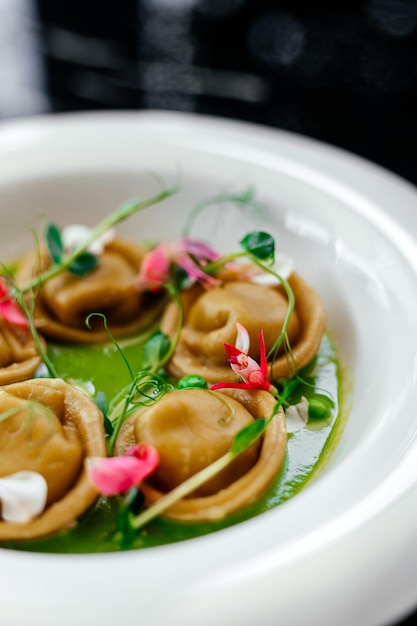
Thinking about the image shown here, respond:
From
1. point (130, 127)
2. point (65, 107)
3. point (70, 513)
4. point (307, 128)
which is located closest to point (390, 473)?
point (70, 513)

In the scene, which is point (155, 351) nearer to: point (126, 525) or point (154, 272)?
point (154, 272)

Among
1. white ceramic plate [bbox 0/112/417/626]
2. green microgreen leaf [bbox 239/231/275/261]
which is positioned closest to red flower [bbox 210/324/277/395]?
white ceramic plate [bbox 0/112/417/626]

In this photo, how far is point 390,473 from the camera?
200 centimetres

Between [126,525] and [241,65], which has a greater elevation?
[241,65]

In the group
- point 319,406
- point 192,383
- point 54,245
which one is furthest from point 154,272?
point 319,406

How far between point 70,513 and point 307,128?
10.4 ft

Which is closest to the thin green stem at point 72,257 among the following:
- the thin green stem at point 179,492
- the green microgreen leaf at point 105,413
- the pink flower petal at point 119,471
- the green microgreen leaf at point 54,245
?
the green microgreen leaf at point 54,245

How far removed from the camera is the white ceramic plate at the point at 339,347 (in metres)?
1.70

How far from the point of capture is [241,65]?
4.87 metres

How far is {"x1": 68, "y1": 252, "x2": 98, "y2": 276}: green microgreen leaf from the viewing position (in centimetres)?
287

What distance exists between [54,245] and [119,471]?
3.71 ft

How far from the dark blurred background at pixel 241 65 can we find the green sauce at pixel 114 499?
1.92 metres

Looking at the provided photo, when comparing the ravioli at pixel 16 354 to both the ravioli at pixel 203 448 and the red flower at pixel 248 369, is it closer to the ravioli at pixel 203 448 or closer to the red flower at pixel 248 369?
the ravioli at pixel 203 448

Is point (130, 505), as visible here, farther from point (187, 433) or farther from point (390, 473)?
point (390, 473)
